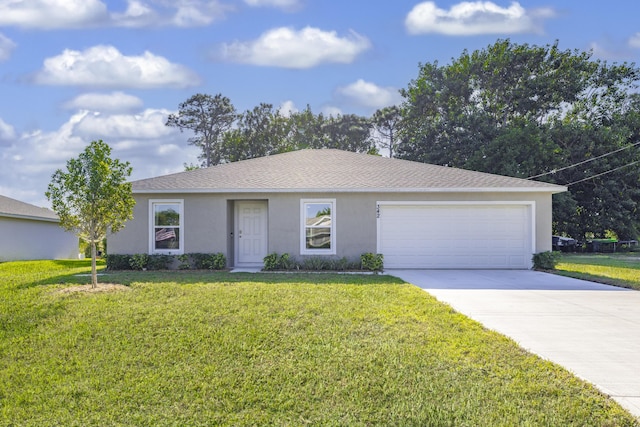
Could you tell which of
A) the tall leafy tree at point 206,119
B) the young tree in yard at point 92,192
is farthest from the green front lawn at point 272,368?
the tall leafy tree at point 206,119

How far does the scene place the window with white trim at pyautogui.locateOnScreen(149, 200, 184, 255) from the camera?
14180mm

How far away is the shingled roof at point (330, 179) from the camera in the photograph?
1373 centimetres

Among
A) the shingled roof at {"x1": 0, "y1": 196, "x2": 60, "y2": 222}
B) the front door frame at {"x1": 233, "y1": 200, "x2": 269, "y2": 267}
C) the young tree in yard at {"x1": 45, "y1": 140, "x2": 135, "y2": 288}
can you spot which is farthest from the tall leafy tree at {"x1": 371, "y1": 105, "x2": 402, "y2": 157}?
the young tree in yard at {"x1": 45, "y1": 140, "x2": 135, "y2": 288}

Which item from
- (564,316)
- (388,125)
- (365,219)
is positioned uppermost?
(388,125)

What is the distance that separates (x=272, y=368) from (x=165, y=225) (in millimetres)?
10292

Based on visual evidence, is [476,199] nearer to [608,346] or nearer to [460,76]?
[608,346]

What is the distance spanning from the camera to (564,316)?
7.27m

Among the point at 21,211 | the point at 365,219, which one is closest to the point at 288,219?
the point at 365,219

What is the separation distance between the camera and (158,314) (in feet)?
22.8

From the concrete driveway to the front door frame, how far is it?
16.1ft

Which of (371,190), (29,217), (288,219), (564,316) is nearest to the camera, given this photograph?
(564,316)

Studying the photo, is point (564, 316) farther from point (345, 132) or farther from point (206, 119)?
point (206, 119)

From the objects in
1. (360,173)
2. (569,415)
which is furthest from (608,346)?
(360,173)

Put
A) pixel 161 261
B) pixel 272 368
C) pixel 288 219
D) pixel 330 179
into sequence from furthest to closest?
pixel 330 179
pixel 288 219
pixel 161 261
pixel 272 368
